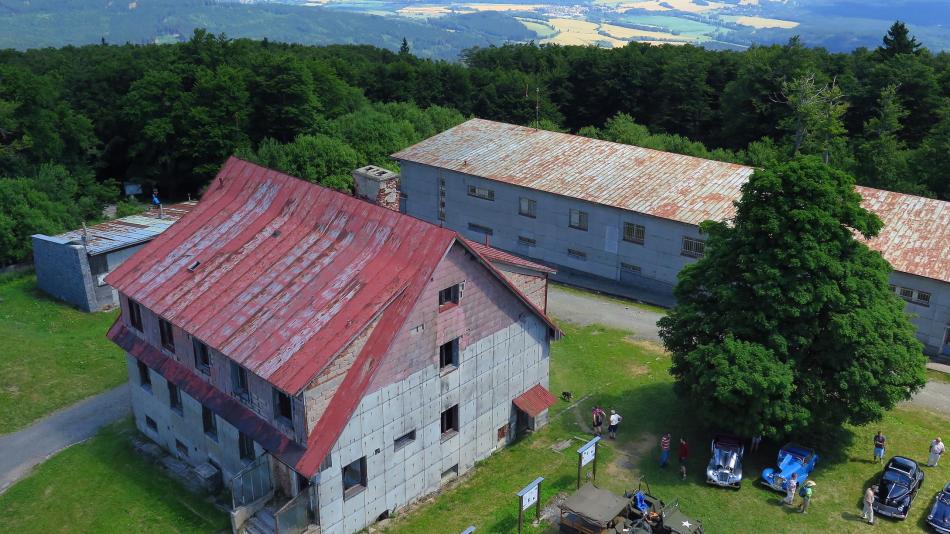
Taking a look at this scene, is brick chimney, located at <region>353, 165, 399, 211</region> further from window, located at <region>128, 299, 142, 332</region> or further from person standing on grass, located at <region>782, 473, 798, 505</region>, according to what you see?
person standing on grass, located at <region>782, 473, 798, 505</region>

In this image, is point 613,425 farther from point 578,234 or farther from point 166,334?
point 578,234

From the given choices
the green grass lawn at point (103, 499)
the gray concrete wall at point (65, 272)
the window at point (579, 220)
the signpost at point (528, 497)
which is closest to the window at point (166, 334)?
the green grass lawn at point (103, 499)

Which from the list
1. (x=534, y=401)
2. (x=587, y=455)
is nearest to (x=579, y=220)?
(x=534, y=401)

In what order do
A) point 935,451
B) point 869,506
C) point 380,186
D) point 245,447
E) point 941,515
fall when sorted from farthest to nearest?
point 380,186
point 935,451
point 245,447
point 869,506
point 941,515

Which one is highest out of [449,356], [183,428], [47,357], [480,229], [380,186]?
[449,356]

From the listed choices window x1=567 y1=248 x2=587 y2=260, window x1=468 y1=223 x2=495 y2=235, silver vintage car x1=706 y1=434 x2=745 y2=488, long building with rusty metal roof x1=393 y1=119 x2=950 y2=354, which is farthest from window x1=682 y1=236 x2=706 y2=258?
silver vintage car x1=706 y1=434 x2=745 y2=488

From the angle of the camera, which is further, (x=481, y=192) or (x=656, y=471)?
(x=481, y=192)

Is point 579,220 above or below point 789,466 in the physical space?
above
